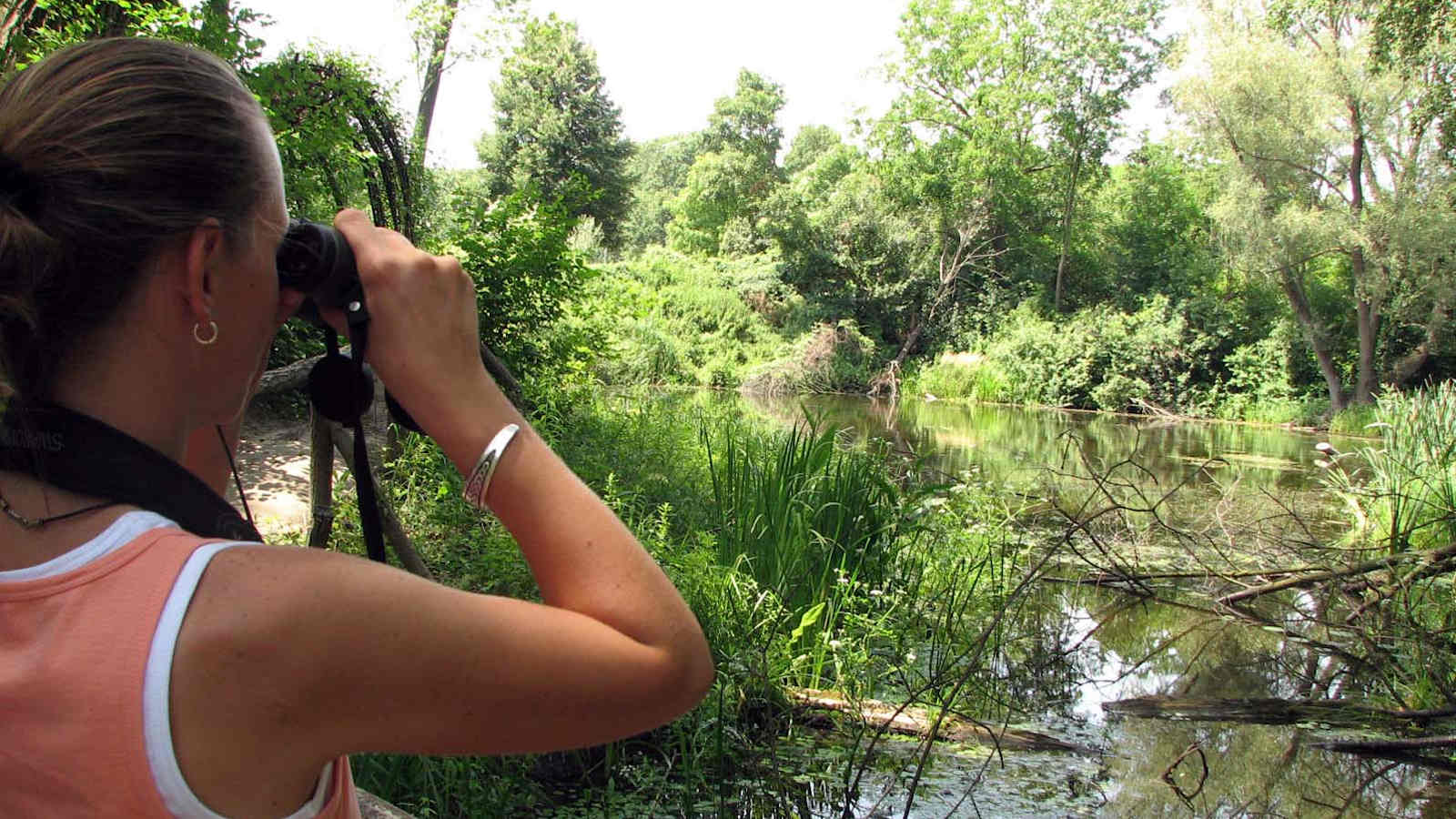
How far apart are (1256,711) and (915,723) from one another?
170 centimetres

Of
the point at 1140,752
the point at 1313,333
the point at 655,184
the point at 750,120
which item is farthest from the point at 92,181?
the point at 655,184

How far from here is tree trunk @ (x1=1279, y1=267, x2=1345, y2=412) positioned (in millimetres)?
20406

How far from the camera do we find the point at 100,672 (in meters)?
0.62

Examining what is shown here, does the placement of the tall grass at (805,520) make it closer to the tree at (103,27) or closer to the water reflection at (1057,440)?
the water reflection at (1057,440)

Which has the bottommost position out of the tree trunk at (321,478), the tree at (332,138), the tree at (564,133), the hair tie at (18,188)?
the tree trunk at (321,478)

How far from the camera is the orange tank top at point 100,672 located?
62 centimetres

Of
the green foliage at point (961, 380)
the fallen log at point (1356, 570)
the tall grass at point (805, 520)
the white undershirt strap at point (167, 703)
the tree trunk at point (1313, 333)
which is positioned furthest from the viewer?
the green foliage at point (961, 380)

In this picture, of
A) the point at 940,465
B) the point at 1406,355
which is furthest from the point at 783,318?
the point at 940,465

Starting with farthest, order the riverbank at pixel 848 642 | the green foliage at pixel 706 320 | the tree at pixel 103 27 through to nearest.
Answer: the green foliage at pixel 706 320, the tree at pixel 103 27, the riverbank at pixel 848 642

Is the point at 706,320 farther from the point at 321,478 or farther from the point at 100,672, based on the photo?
the point at 100,672

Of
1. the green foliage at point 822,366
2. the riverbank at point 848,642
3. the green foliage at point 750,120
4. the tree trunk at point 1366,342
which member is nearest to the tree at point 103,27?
the riverbank at point 848,642

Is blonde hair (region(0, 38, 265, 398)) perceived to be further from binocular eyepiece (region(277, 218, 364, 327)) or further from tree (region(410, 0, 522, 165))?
tree (region(410, 0, 522, 165))

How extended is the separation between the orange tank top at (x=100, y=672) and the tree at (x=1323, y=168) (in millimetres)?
21164

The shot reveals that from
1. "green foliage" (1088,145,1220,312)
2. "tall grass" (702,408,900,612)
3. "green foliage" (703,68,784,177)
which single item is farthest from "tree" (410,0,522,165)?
"green foliage" (703,68,784,177)
